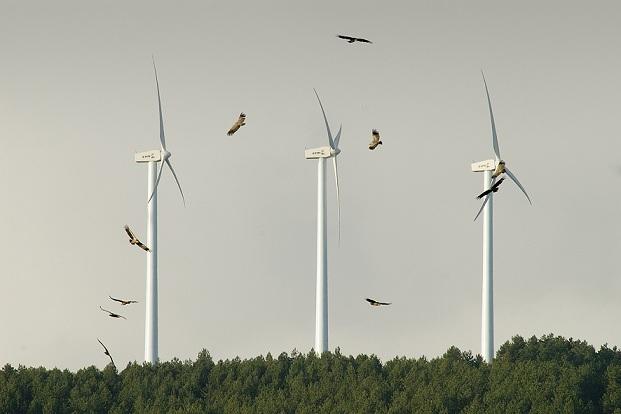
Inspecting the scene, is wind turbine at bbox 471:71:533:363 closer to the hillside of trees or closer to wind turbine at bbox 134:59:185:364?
the hillside of trees

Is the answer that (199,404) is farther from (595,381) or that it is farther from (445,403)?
(595,381)

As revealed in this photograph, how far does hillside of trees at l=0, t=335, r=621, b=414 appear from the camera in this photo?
9106 centimetres

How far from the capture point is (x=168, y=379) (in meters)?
98.9

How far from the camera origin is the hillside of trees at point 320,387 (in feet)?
299

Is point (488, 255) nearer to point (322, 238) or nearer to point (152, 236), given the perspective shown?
point (322, 238)

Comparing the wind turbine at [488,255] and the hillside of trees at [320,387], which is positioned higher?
the wind turbine at [488,255]

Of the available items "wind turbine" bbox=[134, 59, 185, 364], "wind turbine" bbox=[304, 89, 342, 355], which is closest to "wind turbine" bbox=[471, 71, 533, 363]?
"wind turbine" bbox=[304, 89, 342, 355]

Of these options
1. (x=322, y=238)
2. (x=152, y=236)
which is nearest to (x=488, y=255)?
(x=322, y=238)

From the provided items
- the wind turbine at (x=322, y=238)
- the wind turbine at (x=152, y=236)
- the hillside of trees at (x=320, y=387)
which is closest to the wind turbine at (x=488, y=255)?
the hillside of trees at (x=320, y=387)

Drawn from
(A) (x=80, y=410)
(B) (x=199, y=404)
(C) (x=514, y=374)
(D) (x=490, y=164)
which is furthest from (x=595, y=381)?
(A) (x=80, y=410)

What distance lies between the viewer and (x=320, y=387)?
3750 inches

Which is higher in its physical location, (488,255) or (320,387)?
(488,255)

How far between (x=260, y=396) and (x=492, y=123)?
20.7 m

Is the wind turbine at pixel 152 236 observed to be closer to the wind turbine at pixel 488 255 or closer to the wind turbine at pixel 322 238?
the wind turbine at pixel 322 238
